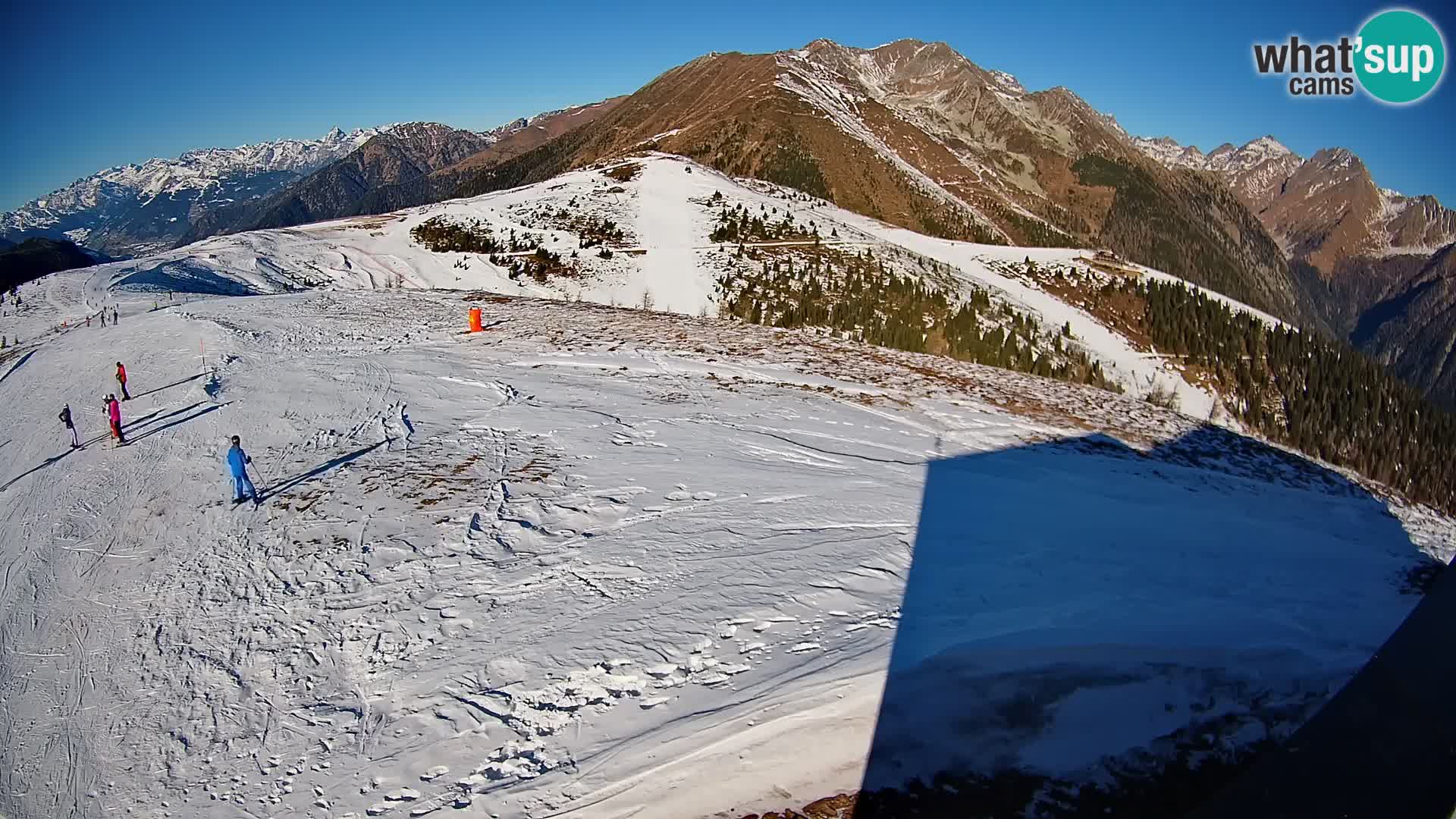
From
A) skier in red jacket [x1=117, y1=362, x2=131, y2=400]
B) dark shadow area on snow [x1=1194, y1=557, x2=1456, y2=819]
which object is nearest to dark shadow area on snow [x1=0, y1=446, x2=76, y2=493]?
skier in red jacket [x1=117, y1=362, x2=131, y2=400]

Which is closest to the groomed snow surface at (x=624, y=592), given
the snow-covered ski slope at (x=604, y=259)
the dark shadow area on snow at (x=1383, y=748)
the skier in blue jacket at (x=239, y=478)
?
the skier in blue jacket at (x=239, y=478)

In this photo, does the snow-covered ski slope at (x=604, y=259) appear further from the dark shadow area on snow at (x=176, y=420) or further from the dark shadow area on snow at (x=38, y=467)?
the dark shadow area on snow at (x=38, y=467)

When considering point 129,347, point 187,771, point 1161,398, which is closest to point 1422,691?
point 187,771

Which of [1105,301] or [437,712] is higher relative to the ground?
[1105,301]

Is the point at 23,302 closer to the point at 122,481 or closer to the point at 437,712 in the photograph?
the point at 122,481

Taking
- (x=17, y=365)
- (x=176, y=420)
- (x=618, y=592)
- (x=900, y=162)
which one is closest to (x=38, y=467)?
(x=176, y=420)

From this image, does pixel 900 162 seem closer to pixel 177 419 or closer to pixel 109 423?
pixel 177 419

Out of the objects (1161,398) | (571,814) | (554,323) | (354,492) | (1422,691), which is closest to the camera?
(1422,691)
